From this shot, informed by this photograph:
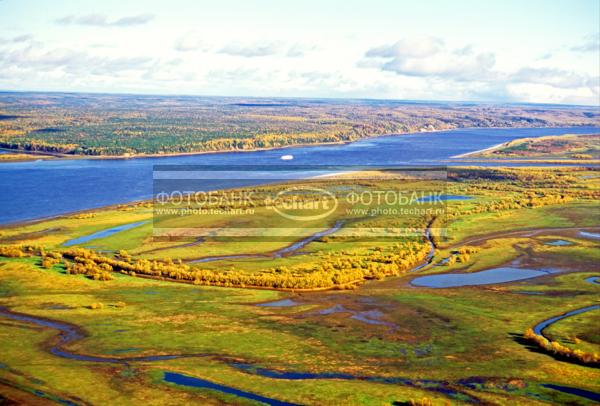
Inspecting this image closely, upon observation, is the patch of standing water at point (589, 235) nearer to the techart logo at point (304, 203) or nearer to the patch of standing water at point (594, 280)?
the patch of standing water at point (594, 280)

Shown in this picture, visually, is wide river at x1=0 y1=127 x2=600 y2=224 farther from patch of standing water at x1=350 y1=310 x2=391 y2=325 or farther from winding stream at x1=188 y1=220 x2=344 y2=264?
patch of standing water at x1=350 y1=310 x2=391 y2=325

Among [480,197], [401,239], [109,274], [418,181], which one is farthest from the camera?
[418,181]

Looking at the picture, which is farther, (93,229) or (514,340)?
(93,229)

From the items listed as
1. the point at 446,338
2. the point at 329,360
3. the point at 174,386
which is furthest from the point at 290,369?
the point at 446,338

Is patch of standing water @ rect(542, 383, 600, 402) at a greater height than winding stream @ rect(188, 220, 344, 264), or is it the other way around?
winding stream @ rect(188, 220, 344, 264)

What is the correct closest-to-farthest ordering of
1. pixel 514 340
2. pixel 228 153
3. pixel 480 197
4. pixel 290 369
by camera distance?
pixel 290 369 < pixel 514 340 < pixel 480 197 < pixel 228 153

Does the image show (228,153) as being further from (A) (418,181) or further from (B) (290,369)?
(B) (290,369)

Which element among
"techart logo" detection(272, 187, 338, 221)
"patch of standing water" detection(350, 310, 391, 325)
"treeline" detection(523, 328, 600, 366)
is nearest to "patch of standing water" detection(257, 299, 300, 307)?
"patch of standing water" detection(350, 310, 391, 325)
